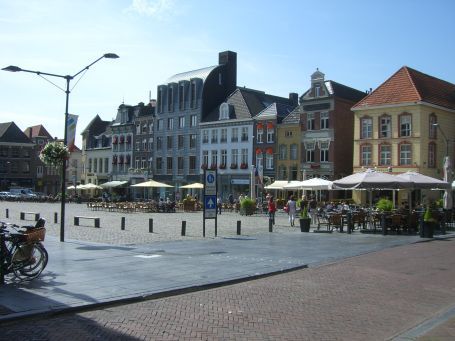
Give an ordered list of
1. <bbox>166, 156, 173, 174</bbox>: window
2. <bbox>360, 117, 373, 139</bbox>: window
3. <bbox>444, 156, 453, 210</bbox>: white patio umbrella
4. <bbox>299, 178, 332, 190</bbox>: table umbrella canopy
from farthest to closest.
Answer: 1. <bbox>166, 156, 173, 174</bbox>: window
2. <bbox>360, 117, 373, 139</bbox>: window
3. <bbox>299, 178, 332, 190</bbox>: table umbrella canopy
4. <bbox>444, 156, 453, 210</bbox>: white patio umbrella

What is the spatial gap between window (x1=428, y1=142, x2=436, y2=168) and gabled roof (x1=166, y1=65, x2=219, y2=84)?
29471 millimetres

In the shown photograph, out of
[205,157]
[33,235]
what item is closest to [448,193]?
[33,235]

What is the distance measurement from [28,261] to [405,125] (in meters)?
39.6

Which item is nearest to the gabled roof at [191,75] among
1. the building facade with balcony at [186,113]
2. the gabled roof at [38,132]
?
the building facade with balcony at [186,113]

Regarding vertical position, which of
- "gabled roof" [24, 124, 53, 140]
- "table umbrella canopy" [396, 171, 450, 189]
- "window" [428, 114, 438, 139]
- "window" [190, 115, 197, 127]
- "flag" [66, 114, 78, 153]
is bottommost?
"table umbrella canopy" [396, 171, 450, 189]

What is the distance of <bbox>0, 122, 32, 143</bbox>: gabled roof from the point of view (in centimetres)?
9038

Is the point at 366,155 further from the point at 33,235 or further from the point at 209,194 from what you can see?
the point at 33,235

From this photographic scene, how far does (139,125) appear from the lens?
73.6 m

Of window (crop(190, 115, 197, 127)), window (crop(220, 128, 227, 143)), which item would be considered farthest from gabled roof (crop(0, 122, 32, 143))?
window (crop(220, 128, 227, 143))

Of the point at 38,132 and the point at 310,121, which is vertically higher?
the point at 38,132

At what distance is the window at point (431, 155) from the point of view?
146 feet

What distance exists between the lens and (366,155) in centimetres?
4709

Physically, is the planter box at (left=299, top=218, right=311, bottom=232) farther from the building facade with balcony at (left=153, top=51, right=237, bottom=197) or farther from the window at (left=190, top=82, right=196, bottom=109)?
the window at (left=190, top=82, right=196, bottom=109)

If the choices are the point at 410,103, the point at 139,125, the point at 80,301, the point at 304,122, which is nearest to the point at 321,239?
the point at 80,301
